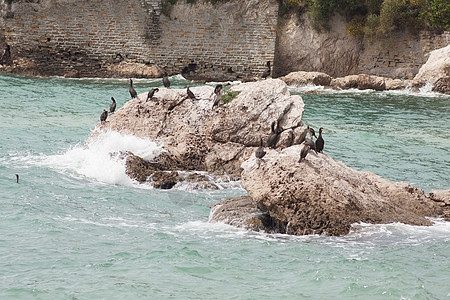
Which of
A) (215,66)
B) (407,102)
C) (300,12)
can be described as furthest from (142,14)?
(407,102)

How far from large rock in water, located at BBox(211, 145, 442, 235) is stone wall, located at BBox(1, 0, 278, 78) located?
25077 mm

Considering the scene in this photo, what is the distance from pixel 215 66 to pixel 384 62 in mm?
9776

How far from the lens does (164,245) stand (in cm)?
906

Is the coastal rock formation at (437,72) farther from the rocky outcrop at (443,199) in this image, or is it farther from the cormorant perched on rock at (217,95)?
the rocky outcrop at (443,199)

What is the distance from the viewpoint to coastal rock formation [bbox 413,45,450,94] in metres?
29.4

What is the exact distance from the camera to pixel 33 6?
116 feet

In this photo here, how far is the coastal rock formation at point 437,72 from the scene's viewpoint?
29406 mm

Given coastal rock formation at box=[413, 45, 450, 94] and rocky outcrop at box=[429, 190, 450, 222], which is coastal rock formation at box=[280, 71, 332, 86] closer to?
coastal rock formation at box=[413, 45, 450, 94]

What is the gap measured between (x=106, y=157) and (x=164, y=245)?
459 cm

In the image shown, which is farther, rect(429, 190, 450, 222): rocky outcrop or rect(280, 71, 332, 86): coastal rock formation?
rect(280, 71, 332, 86): coastal rock formation

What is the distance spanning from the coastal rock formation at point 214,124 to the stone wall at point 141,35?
21.1m

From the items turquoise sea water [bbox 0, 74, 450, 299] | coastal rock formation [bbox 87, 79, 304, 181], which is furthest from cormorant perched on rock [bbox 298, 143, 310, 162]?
coastal rock formation [bbox 87, 79, 304, 181]

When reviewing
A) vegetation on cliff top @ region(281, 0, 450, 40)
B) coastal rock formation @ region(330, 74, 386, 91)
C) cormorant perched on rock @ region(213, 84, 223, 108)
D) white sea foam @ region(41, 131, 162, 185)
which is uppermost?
vegetation on cliff top @ region(281, 0, 450, 40)

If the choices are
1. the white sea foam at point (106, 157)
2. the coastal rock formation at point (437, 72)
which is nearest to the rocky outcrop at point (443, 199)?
the white sea foam at point (106, 157)
